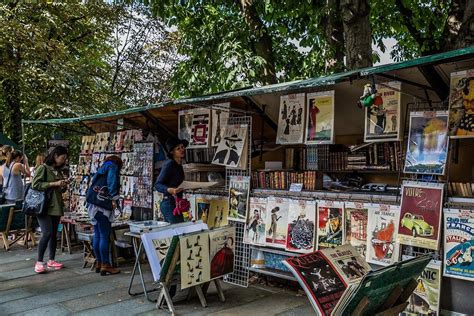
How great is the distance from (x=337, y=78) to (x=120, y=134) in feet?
16.4

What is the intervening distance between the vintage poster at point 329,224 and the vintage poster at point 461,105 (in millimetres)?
1376

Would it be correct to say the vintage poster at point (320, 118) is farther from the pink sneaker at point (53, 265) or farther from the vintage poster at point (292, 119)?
the pink sneaker at point (53, 265)

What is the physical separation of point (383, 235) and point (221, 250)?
1.68 m

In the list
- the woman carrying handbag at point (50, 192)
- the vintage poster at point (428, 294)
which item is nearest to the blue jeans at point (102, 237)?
the woman carrying handbag at point (50, 192)

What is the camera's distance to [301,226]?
16.6ft

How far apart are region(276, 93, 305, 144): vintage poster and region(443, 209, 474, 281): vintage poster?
174 centimetres

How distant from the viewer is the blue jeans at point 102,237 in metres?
6.11

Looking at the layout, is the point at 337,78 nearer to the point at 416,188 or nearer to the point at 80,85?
the point at 416,188

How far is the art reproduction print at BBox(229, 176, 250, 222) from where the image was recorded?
5660 millimetres

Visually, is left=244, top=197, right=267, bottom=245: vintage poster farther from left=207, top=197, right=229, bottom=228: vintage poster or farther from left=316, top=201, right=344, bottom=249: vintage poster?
left=316, top=201, right=344, bottom=249: vintage poster

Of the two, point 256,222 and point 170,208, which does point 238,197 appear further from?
point 170,208

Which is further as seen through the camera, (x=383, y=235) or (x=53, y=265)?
(x=53, y=265)

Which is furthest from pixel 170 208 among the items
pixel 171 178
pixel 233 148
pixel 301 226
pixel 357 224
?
pixel 357 224

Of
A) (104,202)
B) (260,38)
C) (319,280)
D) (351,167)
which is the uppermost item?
(260,38)
